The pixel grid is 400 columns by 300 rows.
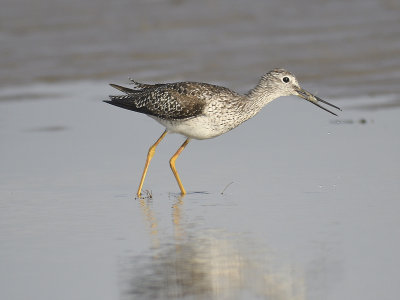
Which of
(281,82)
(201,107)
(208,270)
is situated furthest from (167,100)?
(208,270)

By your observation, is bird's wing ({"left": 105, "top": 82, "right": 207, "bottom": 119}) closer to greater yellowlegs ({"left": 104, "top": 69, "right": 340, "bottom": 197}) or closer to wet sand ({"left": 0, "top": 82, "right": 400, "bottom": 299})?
greater yellowlegs ({"left": 104, "top": 69, "right": 340, "bottom": 197})

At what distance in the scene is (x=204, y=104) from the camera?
9.66 m

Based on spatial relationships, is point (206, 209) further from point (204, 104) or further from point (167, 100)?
point (167, 100)

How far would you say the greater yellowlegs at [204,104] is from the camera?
31.6ft

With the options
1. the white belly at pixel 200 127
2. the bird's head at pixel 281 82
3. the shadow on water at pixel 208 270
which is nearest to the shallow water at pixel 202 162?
the shadow on water at pixel 208 270

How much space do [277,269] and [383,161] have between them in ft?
11.4

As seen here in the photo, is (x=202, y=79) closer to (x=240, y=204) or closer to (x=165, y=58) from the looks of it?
(x=165, y=58)

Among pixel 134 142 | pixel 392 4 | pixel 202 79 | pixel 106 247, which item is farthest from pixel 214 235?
pixel 392 4

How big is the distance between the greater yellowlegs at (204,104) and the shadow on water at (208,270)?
70.4 inches

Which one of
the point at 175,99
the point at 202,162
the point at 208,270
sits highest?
the point at 175,99

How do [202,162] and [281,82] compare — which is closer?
[281,82]

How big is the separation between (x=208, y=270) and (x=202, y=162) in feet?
12.3

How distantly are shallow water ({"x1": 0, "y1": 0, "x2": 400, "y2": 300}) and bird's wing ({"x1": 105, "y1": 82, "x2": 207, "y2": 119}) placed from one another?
2.26 ft

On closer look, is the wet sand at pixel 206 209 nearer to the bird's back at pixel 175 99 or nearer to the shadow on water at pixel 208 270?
the shadow on water at pixel 208 270
